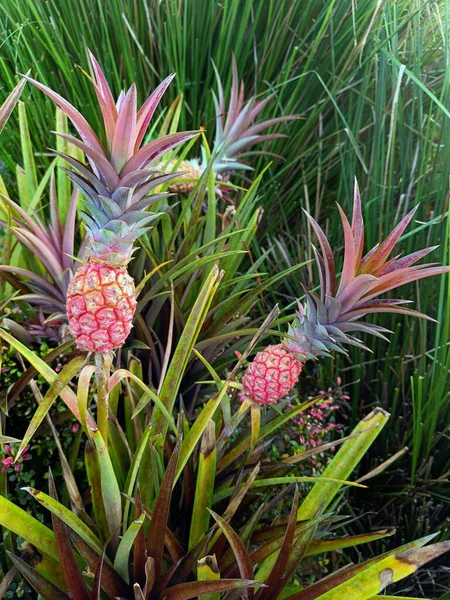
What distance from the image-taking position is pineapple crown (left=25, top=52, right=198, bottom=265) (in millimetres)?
441

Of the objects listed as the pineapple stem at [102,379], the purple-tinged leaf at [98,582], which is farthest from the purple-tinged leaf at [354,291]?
the purple-tinged leaf at [98,582]

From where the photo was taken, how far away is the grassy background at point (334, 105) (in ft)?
3.11

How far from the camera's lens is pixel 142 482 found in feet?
2.07

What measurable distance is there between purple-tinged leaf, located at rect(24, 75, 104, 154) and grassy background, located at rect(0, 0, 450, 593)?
65 centimetres

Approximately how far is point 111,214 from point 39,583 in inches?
15.9

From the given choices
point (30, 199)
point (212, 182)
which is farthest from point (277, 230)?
point (30, 199)

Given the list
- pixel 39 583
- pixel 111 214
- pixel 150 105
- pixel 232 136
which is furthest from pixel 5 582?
pixel 232 136

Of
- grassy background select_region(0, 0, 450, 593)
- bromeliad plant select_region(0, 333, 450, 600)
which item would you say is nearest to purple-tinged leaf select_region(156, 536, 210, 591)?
bromeliad plant select_region(0, 333, 450, 600)

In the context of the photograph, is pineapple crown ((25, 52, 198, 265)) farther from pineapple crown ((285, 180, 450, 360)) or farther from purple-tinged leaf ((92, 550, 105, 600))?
purple-tinged leaf ((92, 550, 105, 600))

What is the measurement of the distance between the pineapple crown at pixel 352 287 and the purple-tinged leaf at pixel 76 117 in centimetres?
23

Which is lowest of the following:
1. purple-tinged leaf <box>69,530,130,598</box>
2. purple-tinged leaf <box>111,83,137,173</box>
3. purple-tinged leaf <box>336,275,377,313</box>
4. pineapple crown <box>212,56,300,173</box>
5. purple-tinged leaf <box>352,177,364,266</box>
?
purple-tinged leaf <box>69,530,130,598</box>

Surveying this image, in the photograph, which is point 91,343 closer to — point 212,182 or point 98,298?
point 98,298

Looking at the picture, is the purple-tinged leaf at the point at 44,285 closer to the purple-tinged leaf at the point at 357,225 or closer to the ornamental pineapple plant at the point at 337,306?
the ornamental pineapple plant at the point at 337,306

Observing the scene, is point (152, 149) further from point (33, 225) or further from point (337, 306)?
point (33, 225)
